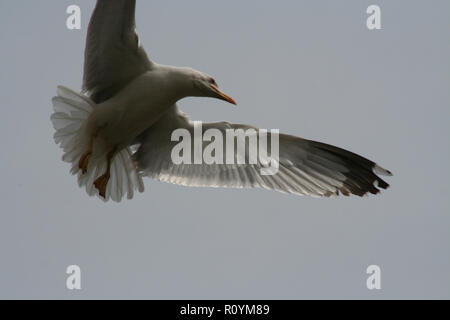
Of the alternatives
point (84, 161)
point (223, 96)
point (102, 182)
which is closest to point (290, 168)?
point (223, 96)

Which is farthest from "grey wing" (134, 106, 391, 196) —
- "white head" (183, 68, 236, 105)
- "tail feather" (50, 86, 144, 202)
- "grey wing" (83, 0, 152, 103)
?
"grey wing" (83, 0, 152, 103)

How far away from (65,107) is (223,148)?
1.17 metres

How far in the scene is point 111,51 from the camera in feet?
15.0


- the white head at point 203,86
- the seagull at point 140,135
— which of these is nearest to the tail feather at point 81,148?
the seagull at point 140,135

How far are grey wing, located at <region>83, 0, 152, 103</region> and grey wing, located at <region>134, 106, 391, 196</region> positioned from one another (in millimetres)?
469

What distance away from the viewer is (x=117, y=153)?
16.8ft

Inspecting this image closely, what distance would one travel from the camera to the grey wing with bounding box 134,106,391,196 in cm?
507

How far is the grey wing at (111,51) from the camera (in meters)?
4.33

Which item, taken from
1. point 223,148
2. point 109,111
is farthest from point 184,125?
point 109,111

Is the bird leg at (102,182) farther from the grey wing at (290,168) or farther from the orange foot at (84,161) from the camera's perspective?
Result: the grey wing at (290,168)

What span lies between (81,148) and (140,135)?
55cm

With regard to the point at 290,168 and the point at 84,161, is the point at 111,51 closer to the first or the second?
the point at 84,161

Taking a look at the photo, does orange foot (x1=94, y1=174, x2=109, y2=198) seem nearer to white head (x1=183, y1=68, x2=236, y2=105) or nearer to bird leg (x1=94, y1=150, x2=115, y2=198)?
bird leg (x1=94, y1=150, x2=115, y2=198)

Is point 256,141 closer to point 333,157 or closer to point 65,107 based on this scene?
point 333,157
